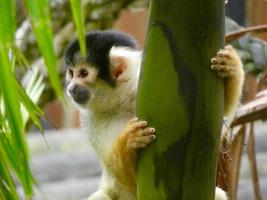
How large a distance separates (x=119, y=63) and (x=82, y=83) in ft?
0.36

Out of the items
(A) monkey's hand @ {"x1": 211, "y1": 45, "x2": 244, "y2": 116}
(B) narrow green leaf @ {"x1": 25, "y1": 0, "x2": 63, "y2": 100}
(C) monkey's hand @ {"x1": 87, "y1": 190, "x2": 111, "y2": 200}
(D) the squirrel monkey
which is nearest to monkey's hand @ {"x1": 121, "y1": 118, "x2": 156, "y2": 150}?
(A) monkey's hand @ {"x1": 211, "y1": 45, "x2": 244, "y2": 116}

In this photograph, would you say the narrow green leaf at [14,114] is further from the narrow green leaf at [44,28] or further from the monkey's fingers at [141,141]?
the monkey's fingers at [141,141]

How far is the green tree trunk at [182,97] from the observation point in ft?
3.52

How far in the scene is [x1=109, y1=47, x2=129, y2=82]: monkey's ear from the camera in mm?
1810

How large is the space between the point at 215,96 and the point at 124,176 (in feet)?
1.66

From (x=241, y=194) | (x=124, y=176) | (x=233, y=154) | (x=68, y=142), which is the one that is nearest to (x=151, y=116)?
(x=124, y=176)

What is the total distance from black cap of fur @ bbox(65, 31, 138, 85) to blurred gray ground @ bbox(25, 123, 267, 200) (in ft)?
6.15

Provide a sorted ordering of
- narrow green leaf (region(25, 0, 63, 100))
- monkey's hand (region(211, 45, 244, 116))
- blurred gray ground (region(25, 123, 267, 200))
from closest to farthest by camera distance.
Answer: narrow green leaf (region(25, 0, 63, 100)) < monkey's hand (region(211, 45, 244, 116)) < blurred gray ground (region(25, 123, 267, 200))

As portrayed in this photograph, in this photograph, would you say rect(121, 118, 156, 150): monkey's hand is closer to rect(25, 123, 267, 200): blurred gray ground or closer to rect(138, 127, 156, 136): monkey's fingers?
rect(138, 127, 156, 136): monkey's fingers

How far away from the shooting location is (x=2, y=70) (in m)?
1.00

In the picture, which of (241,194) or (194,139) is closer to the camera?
(194,139)

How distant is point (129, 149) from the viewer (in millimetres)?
1321

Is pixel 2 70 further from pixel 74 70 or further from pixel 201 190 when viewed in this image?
pixel 74 70

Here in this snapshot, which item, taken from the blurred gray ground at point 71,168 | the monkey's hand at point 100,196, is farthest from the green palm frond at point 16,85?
the blurred gray ground at point 71,168
